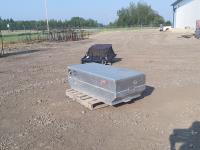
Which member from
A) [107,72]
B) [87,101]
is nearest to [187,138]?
[87,101]

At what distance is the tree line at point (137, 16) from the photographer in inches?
3693

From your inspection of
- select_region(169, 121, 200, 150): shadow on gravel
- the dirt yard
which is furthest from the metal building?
select_region(169, 121, 200, 150): shadow on gravel

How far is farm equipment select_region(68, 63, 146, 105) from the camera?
23.3 ft

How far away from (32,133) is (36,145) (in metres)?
0.62

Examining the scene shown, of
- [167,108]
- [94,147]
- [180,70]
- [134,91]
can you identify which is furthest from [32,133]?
[180,70]

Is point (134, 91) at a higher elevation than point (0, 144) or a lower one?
higher

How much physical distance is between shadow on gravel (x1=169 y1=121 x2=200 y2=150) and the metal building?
36.6m

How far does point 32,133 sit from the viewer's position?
20.1 feet

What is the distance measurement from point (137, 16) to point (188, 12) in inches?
1993

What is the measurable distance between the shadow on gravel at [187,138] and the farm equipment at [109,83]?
174cm

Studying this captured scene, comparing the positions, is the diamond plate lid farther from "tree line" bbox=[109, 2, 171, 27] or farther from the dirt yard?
"tree line" bbox=[109, 2, 171, 27]

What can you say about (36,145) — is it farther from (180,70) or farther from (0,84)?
(180,70)

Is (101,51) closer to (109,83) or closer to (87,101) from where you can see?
(87,101)

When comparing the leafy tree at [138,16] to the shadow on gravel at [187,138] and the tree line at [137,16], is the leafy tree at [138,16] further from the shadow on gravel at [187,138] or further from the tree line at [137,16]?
the shadow on gravel at [187,138]
